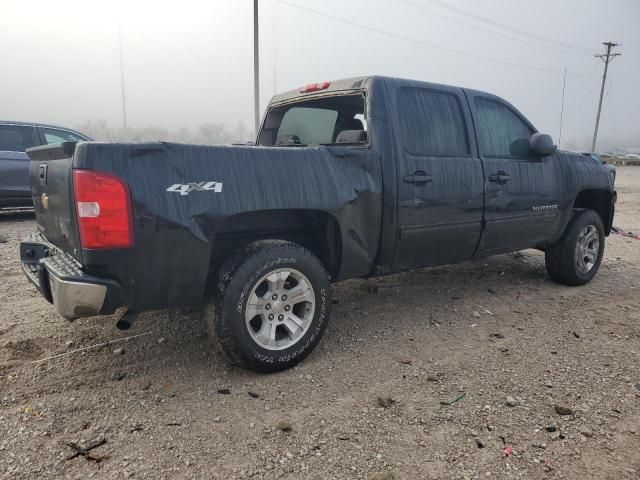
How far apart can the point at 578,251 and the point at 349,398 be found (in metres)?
3.49

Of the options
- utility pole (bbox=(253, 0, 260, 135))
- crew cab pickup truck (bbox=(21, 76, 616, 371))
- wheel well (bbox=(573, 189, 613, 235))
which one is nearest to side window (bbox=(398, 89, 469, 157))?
crew cab pickup truck (bbox=(21, 76, 616, 371))

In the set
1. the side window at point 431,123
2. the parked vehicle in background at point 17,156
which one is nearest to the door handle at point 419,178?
the side window at point 431,123

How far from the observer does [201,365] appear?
319 cm

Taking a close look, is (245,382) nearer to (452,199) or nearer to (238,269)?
(238,269)

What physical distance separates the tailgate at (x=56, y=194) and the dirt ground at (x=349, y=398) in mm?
845

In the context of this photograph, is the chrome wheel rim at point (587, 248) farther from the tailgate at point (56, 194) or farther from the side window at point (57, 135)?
the side window at point (57, 135)

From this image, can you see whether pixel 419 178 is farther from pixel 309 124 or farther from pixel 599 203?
pixel 599 203

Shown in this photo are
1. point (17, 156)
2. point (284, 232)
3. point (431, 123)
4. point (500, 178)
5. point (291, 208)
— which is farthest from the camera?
point (17, 156)

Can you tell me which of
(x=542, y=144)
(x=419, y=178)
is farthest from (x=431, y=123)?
(x=542, y=144)

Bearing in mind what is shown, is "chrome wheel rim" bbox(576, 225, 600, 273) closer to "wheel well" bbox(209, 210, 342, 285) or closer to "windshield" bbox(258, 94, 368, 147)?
"windshield" bbox(258, 94, 368, 147)

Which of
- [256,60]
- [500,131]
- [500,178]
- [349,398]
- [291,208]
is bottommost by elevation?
[349,398]

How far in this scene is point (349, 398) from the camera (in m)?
2.80

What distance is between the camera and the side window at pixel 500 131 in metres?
4.24

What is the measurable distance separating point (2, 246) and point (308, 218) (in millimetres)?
5196
